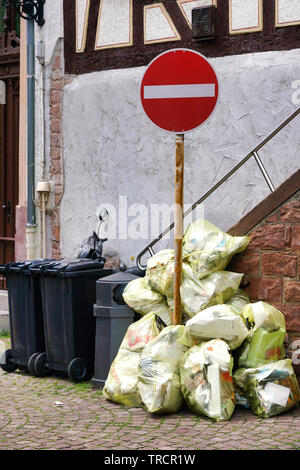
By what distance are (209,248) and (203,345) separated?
36.3 inches

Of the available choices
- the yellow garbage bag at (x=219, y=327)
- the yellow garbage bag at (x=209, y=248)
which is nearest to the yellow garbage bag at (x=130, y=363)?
the yellow garbage bag at (x=219, y=327)

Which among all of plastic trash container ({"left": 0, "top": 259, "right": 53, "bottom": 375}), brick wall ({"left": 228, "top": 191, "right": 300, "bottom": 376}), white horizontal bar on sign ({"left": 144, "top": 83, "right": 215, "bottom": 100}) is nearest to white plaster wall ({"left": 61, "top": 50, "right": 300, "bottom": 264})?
brick wall ({"left": 228, "top": 191, "right": 300, "bottom": 376})

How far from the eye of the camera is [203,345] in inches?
244

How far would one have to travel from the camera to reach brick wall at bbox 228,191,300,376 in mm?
6586

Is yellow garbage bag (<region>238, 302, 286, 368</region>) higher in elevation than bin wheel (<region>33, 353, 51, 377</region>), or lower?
higher

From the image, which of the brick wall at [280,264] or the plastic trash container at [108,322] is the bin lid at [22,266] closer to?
the plastic trash container at [108,322]

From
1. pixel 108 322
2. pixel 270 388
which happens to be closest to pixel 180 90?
pixel 108 322

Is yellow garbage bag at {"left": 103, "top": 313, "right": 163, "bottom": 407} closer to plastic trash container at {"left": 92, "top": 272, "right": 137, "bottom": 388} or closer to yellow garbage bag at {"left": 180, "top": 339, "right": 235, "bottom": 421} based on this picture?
plastic trash container at {"left": 92, "top": 272, "right": 137, "bottom": 388}

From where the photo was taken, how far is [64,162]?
10.6 metres

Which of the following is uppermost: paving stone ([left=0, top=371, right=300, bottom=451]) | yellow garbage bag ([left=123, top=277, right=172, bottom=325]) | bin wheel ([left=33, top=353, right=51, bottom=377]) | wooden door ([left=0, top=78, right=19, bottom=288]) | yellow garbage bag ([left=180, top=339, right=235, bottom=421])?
wooden door ([left=0, top=78, right=19, bottom=288])

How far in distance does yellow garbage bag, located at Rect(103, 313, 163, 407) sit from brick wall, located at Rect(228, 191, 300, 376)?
2.99ft

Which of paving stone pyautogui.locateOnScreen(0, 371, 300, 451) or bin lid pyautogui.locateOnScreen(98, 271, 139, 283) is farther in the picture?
bin lid pyautogui.locateOnScreen(98, 271, 139, 283)

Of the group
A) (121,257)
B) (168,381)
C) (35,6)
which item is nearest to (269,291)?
(168,381)

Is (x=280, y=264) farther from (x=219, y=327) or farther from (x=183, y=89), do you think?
(x=183, y=89)
